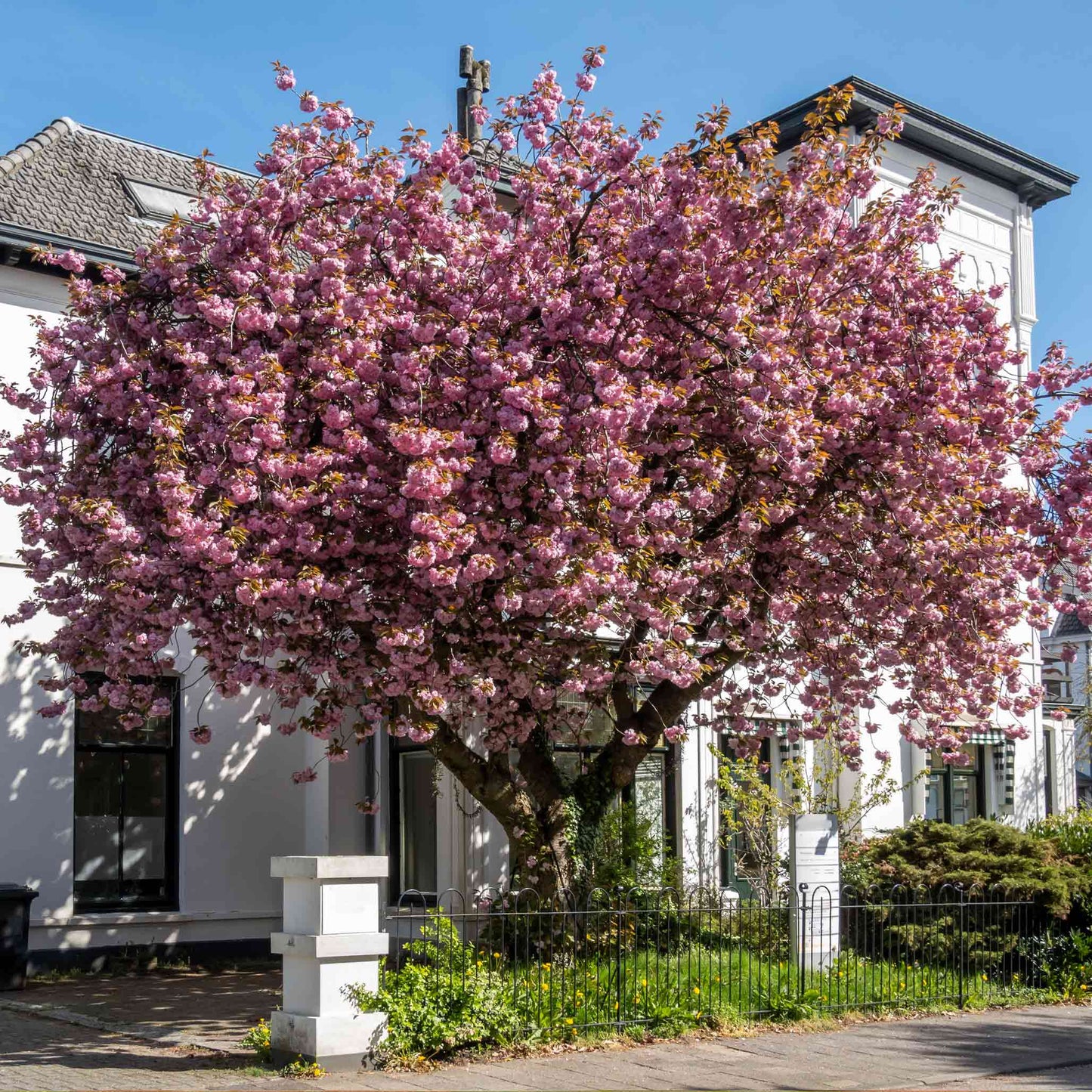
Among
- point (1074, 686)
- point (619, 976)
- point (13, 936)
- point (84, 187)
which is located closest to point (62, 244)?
point (84, 187)

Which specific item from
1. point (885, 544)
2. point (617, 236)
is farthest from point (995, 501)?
point (617, 236)

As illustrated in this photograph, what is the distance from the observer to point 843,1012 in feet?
39.3

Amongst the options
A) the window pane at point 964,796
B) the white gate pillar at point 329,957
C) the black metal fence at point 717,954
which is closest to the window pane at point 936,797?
the window pane at point 964,796

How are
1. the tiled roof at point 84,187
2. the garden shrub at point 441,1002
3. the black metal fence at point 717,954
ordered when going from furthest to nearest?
the tiled roof at point 84,187, the black metal fence at point 717,954, the garden shrub at point 441,1002

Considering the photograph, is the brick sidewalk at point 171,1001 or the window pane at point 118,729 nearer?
the brick sidewalk at point 171,1001

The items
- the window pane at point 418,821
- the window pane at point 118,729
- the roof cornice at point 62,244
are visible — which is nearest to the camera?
the roof cornice at point 62,244

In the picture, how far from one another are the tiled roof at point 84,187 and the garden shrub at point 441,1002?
388 inches

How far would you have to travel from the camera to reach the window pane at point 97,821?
1573 centimetres

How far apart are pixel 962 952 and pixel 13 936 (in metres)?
9.17

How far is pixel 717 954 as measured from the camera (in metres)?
12.3

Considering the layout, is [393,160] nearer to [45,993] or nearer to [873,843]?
[45,993]

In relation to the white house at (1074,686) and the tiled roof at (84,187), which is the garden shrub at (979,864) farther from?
the tiled roof at (84,187)

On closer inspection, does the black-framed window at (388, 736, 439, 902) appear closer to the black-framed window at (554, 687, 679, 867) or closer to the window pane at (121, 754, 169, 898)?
the black-framed window at (554, 687, 679, 867)

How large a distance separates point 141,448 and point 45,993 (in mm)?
6231
